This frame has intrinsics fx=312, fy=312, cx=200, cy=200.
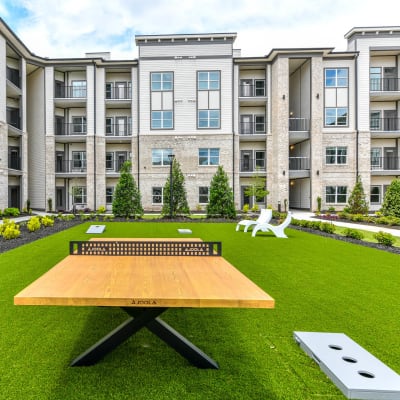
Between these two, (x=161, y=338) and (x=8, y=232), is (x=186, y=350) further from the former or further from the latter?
(x=8, y=232)

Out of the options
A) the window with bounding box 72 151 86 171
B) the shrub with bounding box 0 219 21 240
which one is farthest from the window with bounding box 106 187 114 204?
the shrub with bounding box 0 219 21 240

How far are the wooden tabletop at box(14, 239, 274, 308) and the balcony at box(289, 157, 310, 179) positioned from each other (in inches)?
1039

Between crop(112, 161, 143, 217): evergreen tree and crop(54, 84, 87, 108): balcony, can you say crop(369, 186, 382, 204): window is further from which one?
crop(54, 84, 87, 108): balcony

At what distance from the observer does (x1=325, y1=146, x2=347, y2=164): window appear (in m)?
28.5

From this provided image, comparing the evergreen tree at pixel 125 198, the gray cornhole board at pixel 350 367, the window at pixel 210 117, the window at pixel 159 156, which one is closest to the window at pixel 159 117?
the window at pixel 159 156

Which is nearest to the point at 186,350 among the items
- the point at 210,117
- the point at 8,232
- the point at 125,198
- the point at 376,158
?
the point at 8,232

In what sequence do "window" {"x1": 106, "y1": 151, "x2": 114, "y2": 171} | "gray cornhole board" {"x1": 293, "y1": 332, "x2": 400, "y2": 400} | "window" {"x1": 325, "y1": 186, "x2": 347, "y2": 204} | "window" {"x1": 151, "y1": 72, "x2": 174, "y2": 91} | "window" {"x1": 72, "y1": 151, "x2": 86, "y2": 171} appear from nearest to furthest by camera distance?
"gray cornhole board" {"x1": 293, "y1": 332, "x2": 400, "y2": 400}
"window" {"x1": 151, "y1": 72, "x2": 174, "y2": 91}
"window" {"x1": 325, "y1": 186, "x2": 347, "y2": 204}
"window" {"x1": 72, "y1": 151, "x2": 86, "y2": 171}
"window" {"x1": 106, "y1": 151, "x2": 114, "y2": 171}

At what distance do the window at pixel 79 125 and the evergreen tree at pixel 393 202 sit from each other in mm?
25878

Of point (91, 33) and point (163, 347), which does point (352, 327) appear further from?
point (91, 33)

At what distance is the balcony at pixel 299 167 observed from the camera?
28297 mm

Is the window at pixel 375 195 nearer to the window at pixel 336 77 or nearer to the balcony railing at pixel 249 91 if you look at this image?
the window at pixel 336 77

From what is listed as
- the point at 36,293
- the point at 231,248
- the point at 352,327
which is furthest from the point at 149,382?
the point at 231,248

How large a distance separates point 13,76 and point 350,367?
29.5 meters

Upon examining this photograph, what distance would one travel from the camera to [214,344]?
334cm
